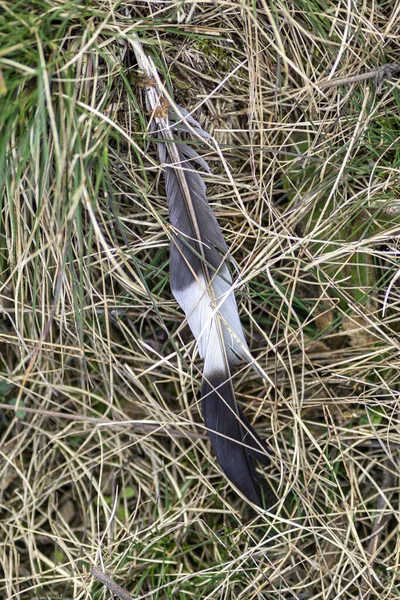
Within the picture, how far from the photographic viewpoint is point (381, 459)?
55.9 inches

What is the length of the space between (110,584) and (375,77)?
3.99 ft

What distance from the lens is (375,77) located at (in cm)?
129

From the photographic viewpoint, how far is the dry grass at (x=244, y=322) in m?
1.27

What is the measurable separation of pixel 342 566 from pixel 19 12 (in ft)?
4.46

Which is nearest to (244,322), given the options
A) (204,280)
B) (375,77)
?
(204,280)

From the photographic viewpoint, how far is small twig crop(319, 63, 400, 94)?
1.27 m

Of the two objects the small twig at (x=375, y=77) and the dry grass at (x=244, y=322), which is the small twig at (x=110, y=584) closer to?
the dry grass at (x=244, y=322)

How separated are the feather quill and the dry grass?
59mm

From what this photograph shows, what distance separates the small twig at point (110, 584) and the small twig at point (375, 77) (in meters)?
1.15

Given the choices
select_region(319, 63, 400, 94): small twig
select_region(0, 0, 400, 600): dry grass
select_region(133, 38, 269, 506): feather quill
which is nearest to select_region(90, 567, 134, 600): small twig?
select_region(0, 0, 400, 600): dry grass

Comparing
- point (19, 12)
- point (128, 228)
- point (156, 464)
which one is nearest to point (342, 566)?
point (156, 464)

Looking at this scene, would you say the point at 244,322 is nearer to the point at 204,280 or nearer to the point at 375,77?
the point at 204,280

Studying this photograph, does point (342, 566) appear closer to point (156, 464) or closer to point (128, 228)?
point (156, 464)

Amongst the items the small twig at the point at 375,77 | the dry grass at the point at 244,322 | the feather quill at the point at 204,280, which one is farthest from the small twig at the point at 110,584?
the small twig at the point at 375,77
